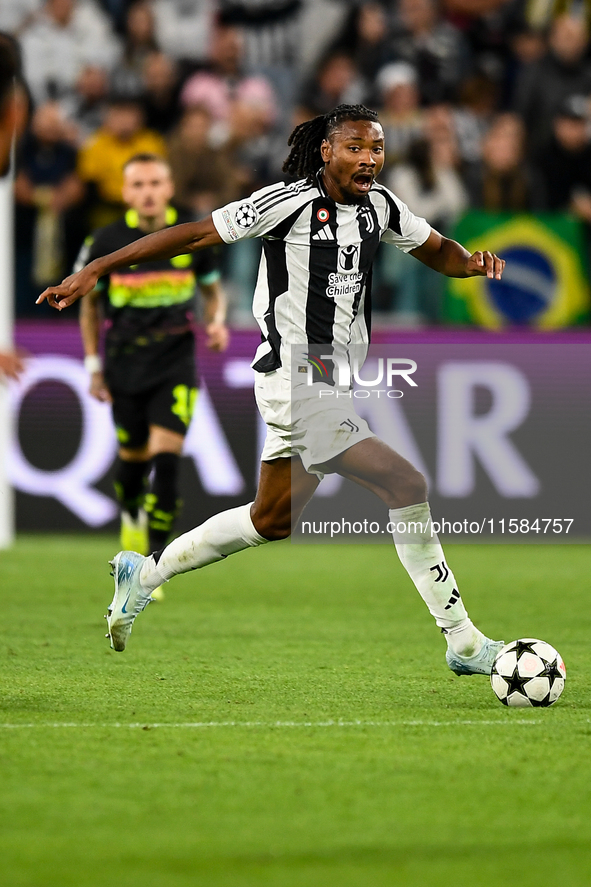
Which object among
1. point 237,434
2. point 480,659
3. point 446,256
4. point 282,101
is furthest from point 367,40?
point 480,659

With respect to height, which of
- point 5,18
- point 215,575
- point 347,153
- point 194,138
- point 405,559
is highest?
point 5,18

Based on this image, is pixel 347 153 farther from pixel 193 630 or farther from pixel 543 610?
pixel 543 610

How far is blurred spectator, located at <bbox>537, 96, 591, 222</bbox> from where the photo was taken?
42.8 ft

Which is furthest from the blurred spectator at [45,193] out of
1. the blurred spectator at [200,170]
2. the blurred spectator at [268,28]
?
the blurred spectator at [268,28]

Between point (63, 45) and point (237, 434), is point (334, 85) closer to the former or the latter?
point (63, 45)

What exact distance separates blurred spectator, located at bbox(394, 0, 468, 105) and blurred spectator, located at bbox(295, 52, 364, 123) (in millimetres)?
470

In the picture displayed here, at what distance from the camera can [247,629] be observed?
7430 mm

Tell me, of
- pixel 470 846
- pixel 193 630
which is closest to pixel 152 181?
pixel 193 630

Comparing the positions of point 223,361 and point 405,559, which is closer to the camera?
point 405,559

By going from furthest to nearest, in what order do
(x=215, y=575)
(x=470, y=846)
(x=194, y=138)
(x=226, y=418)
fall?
(x=194, y=138), (x=226, y=418), (x=215, y=575), (x=470, y=846)

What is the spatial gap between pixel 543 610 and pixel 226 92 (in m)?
7.08

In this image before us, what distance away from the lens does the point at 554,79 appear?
13547 mm

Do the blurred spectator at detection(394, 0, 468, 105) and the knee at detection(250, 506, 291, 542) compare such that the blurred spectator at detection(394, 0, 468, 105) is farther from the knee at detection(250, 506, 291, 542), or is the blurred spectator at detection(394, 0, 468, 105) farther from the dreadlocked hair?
the knee at detection(250, 506, 291, 542)

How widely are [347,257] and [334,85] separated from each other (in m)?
8.39
